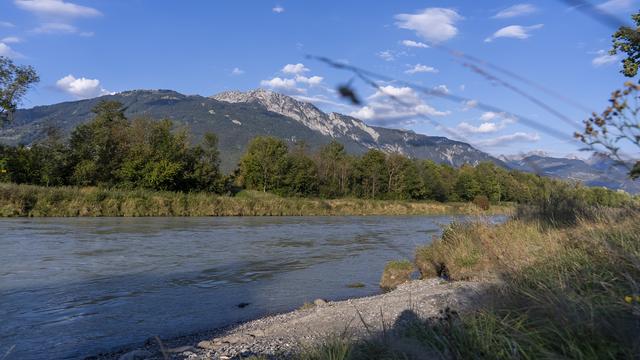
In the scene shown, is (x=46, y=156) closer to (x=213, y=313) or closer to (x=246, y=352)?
(x=213, y=313)

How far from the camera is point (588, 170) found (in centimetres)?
286

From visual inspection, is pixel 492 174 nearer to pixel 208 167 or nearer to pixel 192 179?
pixel 192 179

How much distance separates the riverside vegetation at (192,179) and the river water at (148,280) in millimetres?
3281

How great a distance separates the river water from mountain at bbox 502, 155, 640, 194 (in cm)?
716

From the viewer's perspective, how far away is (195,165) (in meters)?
63.3

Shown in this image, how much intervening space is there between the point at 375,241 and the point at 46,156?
39.0 m

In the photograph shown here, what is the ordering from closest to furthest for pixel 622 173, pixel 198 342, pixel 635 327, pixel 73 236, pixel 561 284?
1. pixel 622 173
2. pixel 635 327
3. pixel 561 284
4. pixel 198 342
5. pixel 73 236

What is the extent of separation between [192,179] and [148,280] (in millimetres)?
50282

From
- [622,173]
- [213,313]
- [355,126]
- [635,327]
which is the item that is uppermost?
→ [355,126]

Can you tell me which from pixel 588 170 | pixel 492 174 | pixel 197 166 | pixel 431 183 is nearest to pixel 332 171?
pixel 431 183

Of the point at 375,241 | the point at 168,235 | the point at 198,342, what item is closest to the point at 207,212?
the point at 168,235

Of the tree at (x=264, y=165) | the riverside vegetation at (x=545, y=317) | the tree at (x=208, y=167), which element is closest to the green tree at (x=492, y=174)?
the riverside vegetation at (x=545, y=317)

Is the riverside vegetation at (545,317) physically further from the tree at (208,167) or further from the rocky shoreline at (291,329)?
the tree at (208,167)

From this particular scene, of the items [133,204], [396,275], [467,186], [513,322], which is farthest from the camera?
[467,186]
